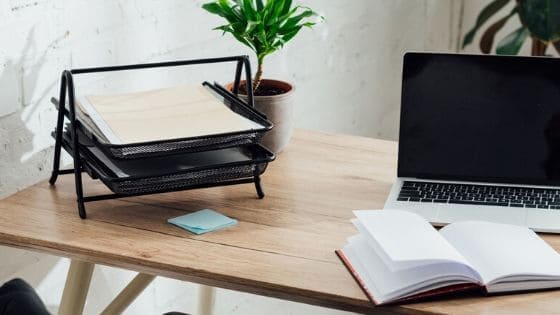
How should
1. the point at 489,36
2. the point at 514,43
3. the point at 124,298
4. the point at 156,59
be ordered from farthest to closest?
the point at 489,36, the point at 514,43, the point at 156,59, the point at 124,298

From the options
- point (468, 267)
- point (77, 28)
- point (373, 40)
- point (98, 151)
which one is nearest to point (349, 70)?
point (373, 40)

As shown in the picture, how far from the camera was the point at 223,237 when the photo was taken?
4.50 ft

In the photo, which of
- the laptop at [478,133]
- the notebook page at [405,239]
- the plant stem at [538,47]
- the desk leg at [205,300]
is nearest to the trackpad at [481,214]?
the laptop at [478,133]

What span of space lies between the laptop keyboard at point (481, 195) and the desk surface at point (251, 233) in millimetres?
57

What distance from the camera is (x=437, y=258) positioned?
1180mm

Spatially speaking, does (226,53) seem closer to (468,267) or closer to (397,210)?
(397,210)

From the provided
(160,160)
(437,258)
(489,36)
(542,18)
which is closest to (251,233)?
(160,160)

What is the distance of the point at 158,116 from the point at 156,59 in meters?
0.46

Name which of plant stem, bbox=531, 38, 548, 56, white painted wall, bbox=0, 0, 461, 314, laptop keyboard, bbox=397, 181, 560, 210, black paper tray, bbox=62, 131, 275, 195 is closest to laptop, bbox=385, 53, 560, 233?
laptop keyboard, bbox=397, 181, 560, 210

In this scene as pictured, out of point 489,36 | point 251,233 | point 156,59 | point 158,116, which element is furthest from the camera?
point 489,36

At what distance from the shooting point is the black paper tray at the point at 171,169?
55.4 inches

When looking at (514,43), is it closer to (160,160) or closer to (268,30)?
Answer: (268,30)

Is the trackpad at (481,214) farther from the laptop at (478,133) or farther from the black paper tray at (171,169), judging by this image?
the black paper tray at (171,169)

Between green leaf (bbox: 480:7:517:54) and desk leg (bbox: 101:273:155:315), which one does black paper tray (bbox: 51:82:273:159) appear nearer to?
desk leg (bbox: 101:273:155:315)
